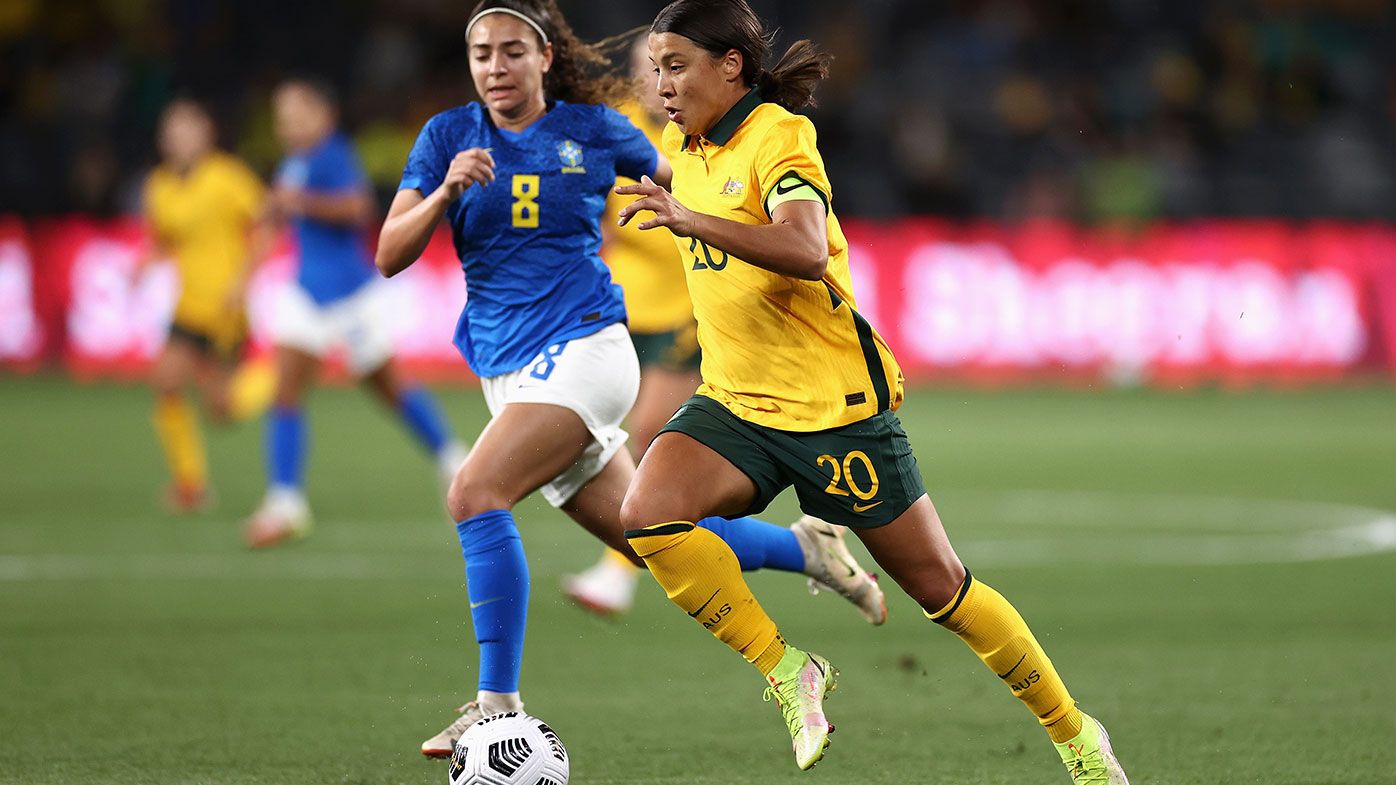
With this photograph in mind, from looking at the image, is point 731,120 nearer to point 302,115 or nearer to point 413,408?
point 413,408

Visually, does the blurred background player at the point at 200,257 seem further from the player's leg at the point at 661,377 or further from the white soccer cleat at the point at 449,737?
the white soccer cleat at the point at 449,737

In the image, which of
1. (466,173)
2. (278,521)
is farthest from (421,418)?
(466,173)

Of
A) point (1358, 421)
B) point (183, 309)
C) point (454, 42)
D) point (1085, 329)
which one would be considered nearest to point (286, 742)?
point (183, 309)

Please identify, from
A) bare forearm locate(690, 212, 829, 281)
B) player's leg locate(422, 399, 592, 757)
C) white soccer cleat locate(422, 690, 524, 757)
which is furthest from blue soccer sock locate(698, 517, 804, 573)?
bare forearm locate(690, 212, 829, 281)

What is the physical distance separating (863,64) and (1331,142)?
5632 mm

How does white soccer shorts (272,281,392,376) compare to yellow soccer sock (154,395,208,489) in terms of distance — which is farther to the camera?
yellow soccer sock (154,395,208,489)

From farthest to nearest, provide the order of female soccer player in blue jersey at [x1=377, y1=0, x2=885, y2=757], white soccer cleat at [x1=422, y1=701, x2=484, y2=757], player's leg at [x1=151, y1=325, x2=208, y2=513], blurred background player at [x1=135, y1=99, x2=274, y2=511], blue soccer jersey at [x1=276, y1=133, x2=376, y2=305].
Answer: blurred background player at [x1=135, y1=99, x2=274, y2=511], player's leg at [x1=151, y1=325, x2=208, y2=513], blue soccer jersey at [x1=276, y1=133, x2=376, y2=305], female soccer player in blue jersey at [x1=377, y1=0, x2=885, y2=757], white soccer cleat at [x1=422, y1=701, x2=484, y2=757]

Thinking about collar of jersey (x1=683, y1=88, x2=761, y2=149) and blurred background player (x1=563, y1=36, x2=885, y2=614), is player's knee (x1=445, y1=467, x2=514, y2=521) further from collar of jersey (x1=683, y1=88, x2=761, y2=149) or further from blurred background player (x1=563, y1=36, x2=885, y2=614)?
blurred background player (x1=563, y1=36, x2=885, y2=614)

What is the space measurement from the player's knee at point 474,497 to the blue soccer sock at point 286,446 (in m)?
4.86

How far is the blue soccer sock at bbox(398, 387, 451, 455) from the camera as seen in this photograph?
32.8 feet

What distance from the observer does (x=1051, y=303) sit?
18.8 m

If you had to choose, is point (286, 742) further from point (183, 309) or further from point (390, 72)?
point (390, 72)

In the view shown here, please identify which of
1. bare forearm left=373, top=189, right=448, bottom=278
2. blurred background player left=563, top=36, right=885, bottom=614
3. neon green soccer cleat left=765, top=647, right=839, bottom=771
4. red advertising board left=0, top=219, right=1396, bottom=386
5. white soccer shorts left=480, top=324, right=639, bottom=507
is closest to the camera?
neon green soccer cleat left=765, top=647, right=839, bottom=771

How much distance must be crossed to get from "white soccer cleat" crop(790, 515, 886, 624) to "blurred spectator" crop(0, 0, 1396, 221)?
14848 mm
